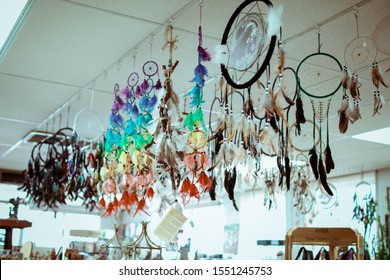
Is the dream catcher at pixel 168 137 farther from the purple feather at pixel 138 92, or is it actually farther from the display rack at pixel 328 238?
the display rack at pixel 328 238

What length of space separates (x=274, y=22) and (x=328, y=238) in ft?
3.42

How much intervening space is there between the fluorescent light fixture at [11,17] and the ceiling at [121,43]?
0.04 metres

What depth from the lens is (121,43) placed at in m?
2.76

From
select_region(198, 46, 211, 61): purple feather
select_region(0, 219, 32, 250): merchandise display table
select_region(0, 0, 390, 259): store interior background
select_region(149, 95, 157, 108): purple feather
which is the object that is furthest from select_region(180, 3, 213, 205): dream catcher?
select_region(0, 219, 32, 250): merchandise display table

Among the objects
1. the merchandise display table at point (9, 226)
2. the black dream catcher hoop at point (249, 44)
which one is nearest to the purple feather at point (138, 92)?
the black dream catcher hoop at point (249, 44)

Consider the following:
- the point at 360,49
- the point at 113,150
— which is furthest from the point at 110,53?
the point at 360,49

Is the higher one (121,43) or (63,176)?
(121,43)

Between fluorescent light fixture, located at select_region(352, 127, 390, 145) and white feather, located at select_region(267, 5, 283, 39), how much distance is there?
2.76 meters

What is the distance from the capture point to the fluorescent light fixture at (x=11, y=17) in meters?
2.35

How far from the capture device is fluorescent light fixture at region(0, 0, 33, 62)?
2348mm

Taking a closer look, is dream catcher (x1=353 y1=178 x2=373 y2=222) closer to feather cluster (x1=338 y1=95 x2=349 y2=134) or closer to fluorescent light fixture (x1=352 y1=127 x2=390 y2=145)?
fluorescent light fixture (x1=352 y1=127 x2=390 y2=145)

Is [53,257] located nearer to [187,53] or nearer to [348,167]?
[187,53]

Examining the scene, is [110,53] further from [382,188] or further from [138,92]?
[382,188]

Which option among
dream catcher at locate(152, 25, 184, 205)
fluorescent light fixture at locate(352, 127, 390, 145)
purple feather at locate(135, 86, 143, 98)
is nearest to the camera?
dream catcher at locate(152, 25, 184, 205)
